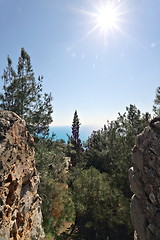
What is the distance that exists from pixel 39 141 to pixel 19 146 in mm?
5124

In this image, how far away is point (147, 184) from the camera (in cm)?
817

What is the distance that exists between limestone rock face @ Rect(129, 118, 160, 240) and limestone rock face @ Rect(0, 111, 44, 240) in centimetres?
494

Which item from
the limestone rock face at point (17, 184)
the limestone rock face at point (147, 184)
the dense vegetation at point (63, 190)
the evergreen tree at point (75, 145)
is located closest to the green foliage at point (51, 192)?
the dense vegetation at point (63, 190)

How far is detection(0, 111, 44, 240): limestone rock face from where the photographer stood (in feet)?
17.1

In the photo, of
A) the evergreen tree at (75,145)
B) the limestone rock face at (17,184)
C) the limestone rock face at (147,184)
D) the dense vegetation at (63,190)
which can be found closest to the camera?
the limestone rock face at (17,184)

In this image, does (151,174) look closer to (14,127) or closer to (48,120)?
(14,127)

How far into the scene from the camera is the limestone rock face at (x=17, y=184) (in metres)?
5.23

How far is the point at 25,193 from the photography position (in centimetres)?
674

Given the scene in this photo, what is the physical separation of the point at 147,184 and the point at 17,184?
605cm

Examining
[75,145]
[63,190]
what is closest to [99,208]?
[63,190]

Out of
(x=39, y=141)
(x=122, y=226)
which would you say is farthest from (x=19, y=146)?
(x=122, y=226)

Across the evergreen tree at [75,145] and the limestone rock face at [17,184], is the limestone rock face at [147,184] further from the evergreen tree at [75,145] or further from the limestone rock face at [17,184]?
the evergreen tree at [75,145]

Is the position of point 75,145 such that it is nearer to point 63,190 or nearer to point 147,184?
point 63,190

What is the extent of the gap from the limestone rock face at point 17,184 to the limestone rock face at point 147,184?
494cm
